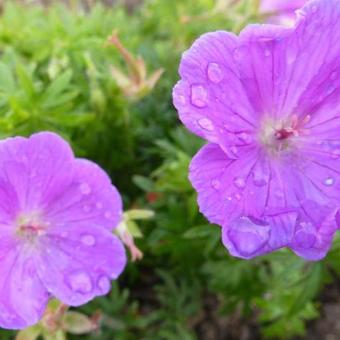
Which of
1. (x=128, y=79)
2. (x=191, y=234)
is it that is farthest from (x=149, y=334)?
(x=128, y=79)

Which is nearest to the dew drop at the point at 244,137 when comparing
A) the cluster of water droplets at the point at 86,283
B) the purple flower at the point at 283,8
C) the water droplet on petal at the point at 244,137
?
the water droplet on petal at the point at 244,137

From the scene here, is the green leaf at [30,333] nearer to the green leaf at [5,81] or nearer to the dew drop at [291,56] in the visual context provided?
the green leaf at [5,81]

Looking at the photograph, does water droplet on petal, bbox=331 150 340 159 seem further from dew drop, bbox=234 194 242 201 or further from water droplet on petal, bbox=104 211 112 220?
water droplet on petal, bbox=104 211 112 220

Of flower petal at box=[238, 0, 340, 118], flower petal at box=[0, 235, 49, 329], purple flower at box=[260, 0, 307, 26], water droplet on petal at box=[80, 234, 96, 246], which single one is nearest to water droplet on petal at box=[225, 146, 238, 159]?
flower petal at box=[238, 0, 340, 118]

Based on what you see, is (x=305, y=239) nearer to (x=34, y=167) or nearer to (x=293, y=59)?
(x=293, y=59)

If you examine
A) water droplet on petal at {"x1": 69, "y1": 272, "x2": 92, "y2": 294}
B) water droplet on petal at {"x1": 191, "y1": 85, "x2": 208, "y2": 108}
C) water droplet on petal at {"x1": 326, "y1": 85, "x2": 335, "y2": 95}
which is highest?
water droplet on petal at {"x1": 191, "y1": 85, "x2": 208, "y2": 108}

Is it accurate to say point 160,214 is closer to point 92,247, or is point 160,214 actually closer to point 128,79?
point 128,79
